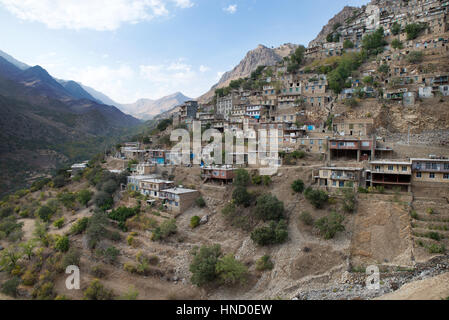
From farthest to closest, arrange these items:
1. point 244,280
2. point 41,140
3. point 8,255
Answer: point 41,140 < point 8,255 < point 244,280

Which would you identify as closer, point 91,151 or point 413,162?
point 413,162

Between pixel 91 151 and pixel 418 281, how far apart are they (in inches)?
3256

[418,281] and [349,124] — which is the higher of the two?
[349,124]

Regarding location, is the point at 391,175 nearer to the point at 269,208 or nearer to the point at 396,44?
the point at 269,208

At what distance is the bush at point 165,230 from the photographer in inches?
942

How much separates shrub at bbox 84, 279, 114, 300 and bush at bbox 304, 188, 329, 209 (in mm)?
17335

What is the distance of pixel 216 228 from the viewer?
24.5 metres

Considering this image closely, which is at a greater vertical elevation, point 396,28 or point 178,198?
point 396,28

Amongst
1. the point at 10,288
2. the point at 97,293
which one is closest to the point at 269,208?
the point at 97,293

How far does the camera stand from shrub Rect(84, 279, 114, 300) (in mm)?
17844

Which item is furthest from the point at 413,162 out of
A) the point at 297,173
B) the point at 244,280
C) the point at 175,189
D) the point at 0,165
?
the point at 0,165

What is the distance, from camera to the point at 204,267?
59.8 ft

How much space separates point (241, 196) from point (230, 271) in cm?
832
